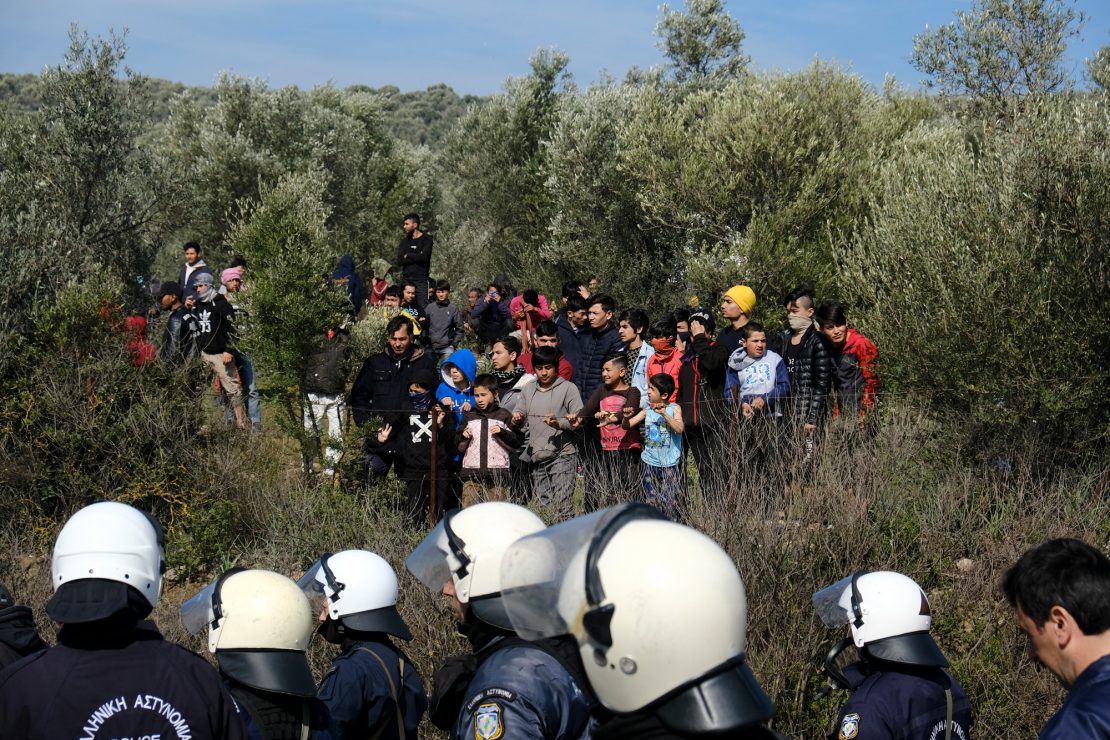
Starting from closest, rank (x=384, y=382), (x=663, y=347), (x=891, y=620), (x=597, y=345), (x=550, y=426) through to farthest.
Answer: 1. (x=891, y=620)
2. (x=550, y=426)
3. (x=663, y=347)
4. (x=384, y=382)
5. (x=597, y=345)

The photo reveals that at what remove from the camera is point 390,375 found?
9.66 meters

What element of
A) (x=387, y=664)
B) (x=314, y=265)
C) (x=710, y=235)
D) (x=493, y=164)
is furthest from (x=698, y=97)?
(x=387, y=664)

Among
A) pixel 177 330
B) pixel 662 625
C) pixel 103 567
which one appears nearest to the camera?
pixel 662 625

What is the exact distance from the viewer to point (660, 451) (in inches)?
338

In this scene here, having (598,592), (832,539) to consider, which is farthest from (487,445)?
(598,592)

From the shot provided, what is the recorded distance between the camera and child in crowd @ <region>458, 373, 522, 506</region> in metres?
8.55

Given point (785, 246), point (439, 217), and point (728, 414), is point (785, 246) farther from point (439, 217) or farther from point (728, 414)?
point (439, 217)

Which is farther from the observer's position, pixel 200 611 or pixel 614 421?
pixel 614 421

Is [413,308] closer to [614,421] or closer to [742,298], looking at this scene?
[742,298]

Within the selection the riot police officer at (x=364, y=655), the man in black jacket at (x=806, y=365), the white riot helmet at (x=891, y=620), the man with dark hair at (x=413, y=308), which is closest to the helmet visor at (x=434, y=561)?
the riot police officer at (x=364, y=655)

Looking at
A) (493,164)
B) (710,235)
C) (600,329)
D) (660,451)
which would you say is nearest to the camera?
(660,451)

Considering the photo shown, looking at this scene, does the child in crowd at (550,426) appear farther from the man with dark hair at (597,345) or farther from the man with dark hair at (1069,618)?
the man with dark hair at (1069,618)

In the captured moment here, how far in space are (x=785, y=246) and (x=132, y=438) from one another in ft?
35.1

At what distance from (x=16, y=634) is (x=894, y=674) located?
3.11 meters
